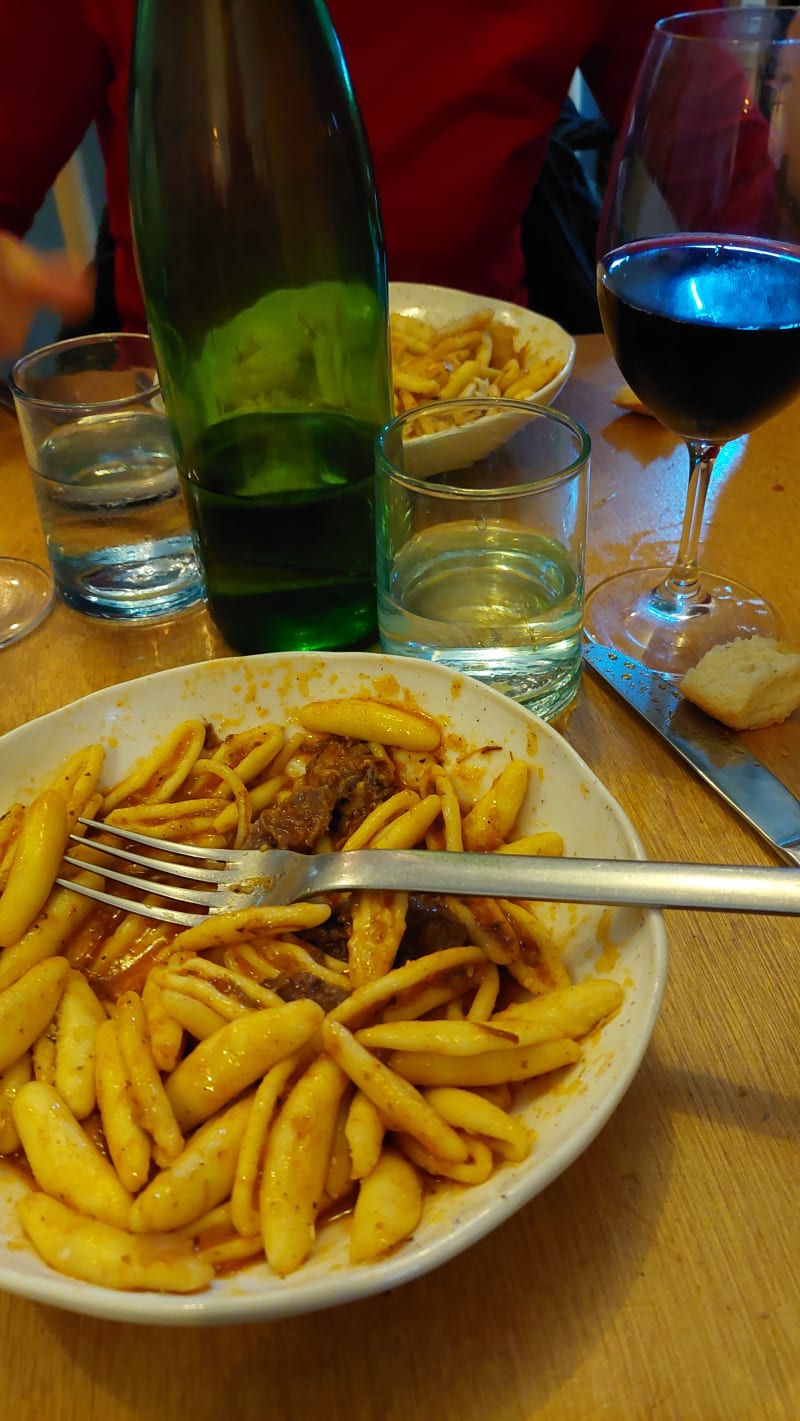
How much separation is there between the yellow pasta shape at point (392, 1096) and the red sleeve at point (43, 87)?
146 centimetres

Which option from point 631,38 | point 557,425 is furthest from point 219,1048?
point 631,38

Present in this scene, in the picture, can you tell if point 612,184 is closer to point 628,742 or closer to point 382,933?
point 628,742

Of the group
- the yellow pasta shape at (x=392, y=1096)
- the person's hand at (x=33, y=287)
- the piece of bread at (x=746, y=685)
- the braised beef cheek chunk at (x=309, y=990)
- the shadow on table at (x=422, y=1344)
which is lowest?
the shadow on table at (x=422, y=1344)

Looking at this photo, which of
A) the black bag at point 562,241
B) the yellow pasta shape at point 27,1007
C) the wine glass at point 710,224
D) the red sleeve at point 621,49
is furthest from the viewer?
the black bag at point 562,241

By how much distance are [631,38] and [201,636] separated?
1.22 metres

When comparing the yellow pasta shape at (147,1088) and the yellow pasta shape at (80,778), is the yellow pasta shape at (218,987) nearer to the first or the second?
the yellow pasta shape at (147,1088)

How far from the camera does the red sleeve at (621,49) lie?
1451 mm

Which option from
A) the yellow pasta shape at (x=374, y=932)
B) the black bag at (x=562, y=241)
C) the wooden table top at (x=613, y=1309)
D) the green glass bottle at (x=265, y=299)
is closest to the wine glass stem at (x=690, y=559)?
the green glass bottle at (x=265, y=299)

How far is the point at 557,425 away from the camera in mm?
749

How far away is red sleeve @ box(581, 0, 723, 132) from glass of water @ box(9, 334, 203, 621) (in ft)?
3.01

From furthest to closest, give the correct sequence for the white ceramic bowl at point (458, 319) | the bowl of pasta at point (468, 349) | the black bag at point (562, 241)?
the black bag at point (562, 241) < the bowl of pasta at point (468, 349) < the white ceramic bowl at point (458, 319)

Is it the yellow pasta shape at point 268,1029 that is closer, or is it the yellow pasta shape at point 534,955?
the yellow pasta shape at point 268,1029

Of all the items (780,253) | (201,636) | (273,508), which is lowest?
(201,636)

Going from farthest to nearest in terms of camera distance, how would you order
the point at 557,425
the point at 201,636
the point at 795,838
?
the point at 201,636 → the point at 557,425 → the point at 795,838
